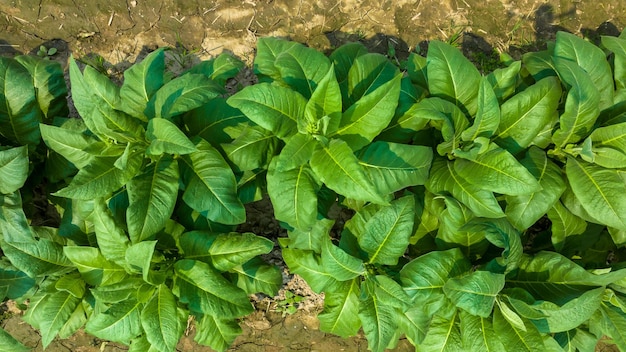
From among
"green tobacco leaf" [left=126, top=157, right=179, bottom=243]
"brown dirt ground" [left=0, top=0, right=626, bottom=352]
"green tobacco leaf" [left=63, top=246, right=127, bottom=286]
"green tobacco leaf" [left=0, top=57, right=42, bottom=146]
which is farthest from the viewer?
"brown dirt ground" [left=0, top=0, right=626, bottom=352]

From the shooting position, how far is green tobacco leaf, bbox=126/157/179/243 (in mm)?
2720

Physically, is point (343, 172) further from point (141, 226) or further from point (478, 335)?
point (478, 335)

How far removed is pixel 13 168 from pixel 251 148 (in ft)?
4.71

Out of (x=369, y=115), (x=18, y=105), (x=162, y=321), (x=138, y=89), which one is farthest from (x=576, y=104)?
(x=18, y=105)

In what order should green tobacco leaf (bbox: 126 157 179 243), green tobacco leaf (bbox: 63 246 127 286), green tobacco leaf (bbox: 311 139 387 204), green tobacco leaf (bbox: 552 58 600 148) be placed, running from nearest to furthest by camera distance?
green tobacco leaf (bbox: 311 139 387 204)
green tobacco leaf (bbox: 126 157 179 243)
green tobacco leaf (bbox: 552 58 600 148)
green tobacco leaf (bbox: 63 246 127 286)

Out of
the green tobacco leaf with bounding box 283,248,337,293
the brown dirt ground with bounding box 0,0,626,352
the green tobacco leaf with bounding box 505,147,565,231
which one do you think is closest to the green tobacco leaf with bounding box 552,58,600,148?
the green tobacco leaf with bounding box 505,147,565,231

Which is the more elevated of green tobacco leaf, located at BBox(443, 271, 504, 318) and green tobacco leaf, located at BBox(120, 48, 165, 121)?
green tobacco leaf, located at BBox(120, 48, 165, 121)

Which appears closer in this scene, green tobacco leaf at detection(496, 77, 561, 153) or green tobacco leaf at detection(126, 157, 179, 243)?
green tobacco leaf at detection(126, 157, 179, 243)

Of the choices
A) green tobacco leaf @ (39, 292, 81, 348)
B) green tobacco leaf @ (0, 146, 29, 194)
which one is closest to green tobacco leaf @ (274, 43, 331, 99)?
green tobacco leaf @ (0, 146, 29, 194)

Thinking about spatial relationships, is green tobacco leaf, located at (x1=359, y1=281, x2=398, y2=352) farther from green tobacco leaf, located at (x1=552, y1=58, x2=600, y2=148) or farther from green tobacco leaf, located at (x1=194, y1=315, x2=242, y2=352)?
green tobacco leaf, located at (x1=552, y1=58, x2=600, y2=148)

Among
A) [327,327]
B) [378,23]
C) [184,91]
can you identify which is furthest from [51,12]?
[327,327]

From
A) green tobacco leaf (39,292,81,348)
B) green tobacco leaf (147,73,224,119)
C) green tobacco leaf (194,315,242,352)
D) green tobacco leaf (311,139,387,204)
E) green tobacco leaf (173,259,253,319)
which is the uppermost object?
green tobacco leaf (147,73,224,119)

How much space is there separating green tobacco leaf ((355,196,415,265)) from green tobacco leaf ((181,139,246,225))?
0.80m

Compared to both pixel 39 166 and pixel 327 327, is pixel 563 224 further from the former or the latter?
pixel 39 166
